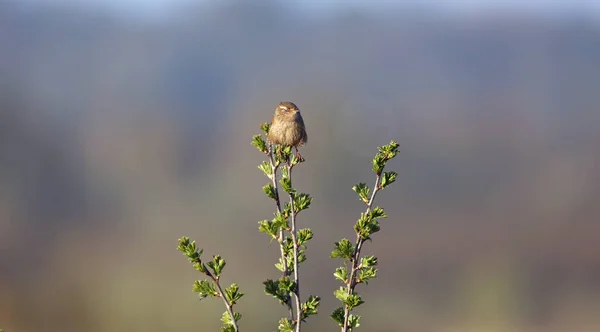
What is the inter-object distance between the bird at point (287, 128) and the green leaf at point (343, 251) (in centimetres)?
94

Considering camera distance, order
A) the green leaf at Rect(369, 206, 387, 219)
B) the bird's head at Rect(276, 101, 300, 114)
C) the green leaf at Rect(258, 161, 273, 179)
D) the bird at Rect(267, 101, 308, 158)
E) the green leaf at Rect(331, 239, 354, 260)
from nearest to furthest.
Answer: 1. the green leaf at Rect(331, 239, 354, 260)
2. the green leaf at Rect(369, 206, 387, 219)
3. the green leaf at Rect(258, 161, 273, 179)
4. the bird at Rect(267, 101, 308, 158)
5. the bird's head at Rect(276, 101, 300, 114)

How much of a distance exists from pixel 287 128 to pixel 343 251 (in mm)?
1110

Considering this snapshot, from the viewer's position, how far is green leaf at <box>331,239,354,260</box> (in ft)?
10.7

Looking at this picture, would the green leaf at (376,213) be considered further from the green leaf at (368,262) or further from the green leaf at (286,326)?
the green leaf at (286,326)

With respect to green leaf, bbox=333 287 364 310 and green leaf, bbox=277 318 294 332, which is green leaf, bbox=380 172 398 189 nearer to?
green leaf, bbox=333 287 364 310

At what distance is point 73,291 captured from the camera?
80.0ft

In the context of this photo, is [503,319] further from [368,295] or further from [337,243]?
[337,243]

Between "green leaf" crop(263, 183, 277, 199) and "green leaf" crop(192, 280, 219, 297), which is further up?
"green leaf" crop(263, 183, 277, 199)

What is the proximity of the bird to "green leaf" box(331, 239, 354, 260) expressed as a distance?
0.94m

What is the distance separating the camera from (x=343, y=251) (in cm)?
329

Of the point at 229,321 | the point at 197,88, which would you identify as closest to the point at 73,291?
the point at 229,321

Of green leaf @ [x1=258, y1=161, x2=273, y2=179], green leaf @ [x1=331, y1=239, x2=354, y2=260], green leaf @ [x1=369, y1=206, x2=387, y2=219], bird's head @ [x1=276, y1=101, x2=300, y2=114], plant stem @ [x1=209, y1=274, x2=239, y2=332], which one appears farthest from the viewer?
bird's head @ [x1=276, y1=101, x2=300, y2=114]

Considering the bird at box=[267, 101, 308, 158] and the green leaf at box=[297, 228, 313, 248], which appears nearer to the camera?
the green leaf at box=[297, 228, 313, 248]

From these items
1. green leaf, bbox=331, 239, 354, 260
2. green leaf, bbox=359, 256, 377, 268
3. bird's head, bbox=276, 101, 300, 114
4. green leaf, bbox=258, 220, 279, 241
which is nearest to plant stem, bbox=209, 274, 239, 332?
green leaf, bbox=258, 220, 279, 241
